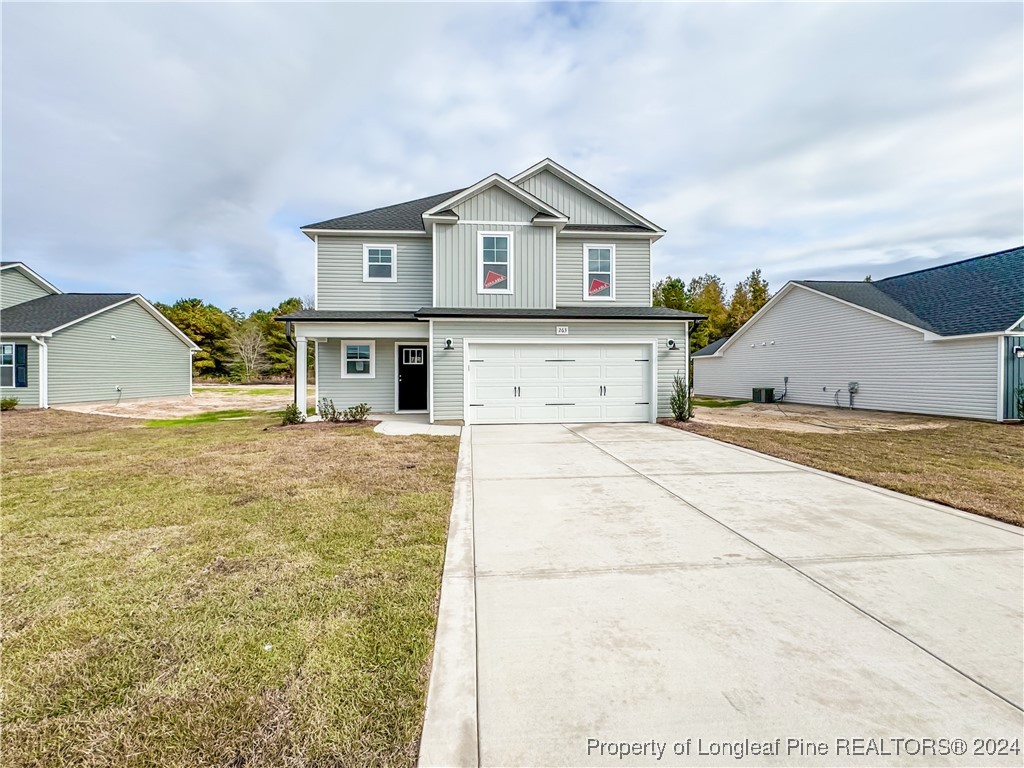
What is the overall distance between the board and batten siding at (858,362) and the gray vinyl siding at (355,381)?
17.6 meters

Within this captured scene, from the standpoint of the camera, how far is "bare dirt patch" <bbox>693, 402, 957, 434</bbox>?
12.0m

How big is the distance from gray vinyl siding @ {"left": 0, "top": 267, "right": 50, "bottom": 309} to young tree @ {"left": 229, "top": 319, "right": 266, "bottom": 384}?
17.5 metres

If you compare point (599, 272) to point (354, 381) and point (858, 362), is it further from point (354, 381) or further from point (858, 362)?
point (858, 362)

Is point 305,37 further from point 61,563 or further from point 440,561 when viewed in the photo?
point 440,561

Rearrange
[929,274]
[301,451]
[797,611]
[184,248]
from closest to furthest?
[797,611], [301,451], [929,274], [184,248]

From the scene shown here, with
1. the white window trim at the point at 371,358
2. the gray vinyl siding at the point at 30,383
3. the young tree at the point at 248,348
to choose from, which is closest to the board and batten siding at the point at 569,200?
the white window trim at the point at 371,358

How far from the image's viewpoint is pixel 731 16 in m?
8.63

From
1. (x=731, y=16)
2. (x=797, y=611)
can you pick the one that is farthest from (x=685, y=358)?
(x=797, y=611)

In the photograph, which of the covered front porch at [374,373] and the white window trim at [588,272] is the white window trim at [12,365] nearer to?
the covered front porch at [374,373]

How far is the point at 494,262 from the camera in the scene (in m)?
12.4

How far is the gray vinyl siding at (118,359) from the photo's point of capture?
56.9 ft

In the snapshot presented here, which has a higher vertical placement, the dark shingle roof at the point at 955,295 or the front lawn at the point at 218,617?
the dark shingle roof at the point at 955,295

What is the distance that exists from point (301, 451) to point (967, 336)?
18.9 m

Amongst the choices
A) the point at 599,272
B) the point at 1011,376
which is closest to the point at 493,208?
the point at 599,272
